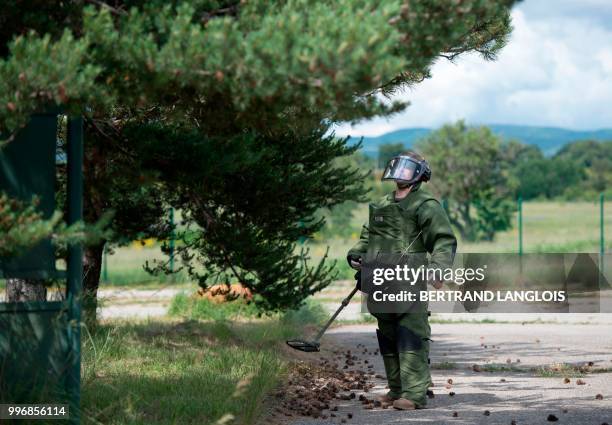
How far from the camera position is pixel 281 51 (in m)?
3.81

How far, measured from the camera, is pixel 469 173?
38188 millimetres

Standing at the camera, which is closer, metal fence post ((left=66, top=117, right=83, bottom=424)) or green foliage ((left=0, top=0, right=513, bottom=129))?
green foliage ((left=0, top=0, right=513, bottom=129))

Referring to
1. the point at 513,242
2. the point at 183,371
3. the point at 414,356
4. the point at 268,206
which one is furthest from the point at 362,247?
the point at 513,242

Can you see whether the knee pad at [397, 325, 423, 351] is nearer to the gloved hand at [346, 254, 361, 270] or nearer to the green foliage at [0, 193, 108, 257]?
the gloved hand at [346, 254, 361, 270]

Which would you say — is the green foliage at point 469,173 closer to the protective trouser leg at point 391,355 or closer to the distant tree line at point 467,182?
the distant tree line at point 467,182

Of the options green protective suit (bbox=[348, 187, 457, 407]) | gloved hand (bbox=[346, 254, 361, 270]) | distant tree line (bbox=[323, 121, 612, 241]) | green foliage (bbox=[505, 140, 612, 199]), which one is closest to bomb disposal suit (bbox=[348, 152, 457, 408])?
green protective suit (bbox=[348, 187, 457, 407])

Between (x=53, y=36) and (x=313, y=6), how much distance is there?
4.41ft

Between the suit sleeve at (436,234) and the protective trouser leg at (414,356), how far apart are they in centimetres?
49

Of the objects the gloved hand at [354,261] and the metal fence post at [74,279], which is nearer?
the metal fence post at [74,279]

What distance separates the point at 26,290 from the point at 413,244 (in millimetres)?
3041

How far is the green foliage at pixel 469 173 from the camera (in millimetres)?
35250

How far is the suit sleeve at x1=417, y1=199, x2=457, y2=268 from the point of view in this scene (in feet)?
22.5

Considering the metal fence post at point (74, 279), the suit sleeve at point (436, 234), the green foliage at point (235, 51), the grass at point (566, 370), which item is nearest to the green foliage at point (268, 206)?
the suit sleeve at point (436, 234)

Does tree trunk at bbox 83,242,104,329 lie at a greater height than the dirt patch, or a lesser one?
greater
